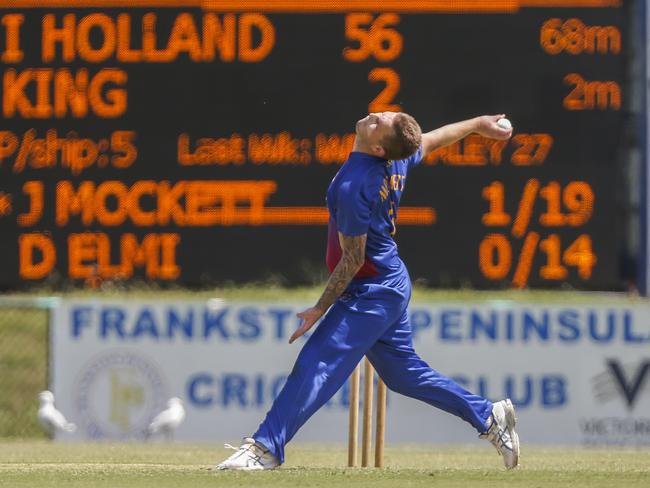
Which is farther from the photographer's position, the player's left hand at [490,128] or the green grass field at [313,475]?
the player's left hand at [490,128]

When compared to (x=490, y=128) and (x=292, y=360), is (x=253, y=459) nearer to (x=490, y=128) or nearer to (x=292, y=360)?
(x=490, y=128)

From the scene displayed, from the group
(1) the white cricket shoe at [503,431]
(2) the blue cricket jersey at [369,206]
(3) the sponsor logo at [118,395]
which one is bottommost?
(3) the sponsor logo at [118,395]

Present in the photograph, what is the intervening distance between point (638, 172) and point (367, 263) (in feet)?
18.9

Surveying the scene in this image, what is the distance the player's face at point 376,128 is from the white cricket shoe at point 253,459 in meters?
1.20

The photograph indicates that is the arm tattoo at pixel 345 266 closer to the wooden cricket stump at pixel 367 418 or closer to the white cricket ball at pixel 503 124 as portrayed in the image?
the white cricket ball at pixel 503 124

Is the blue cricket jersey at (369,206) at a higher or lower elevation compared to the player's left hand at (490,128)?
lower

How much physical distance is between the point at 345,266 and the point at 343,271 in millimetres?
20

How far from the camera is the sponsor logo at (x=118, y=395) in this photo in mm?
10555

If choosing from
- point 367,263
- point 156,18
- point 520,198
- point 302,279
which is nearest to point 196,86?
point 156,18

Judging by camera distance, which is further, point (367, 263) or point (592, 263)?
point (592, 263)

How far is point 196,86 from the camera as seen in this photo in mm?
11953

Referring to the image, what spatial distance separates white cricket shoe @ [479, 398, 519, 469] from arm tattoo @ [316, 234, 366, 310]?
889 mm

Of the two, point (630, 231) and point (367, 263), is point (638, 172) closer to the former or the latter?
point (630, 231)

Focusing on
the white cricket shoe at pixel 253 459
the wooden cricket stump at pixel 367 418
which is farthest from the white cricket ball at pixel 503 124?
the white cricket shoe at pixel 253 459
